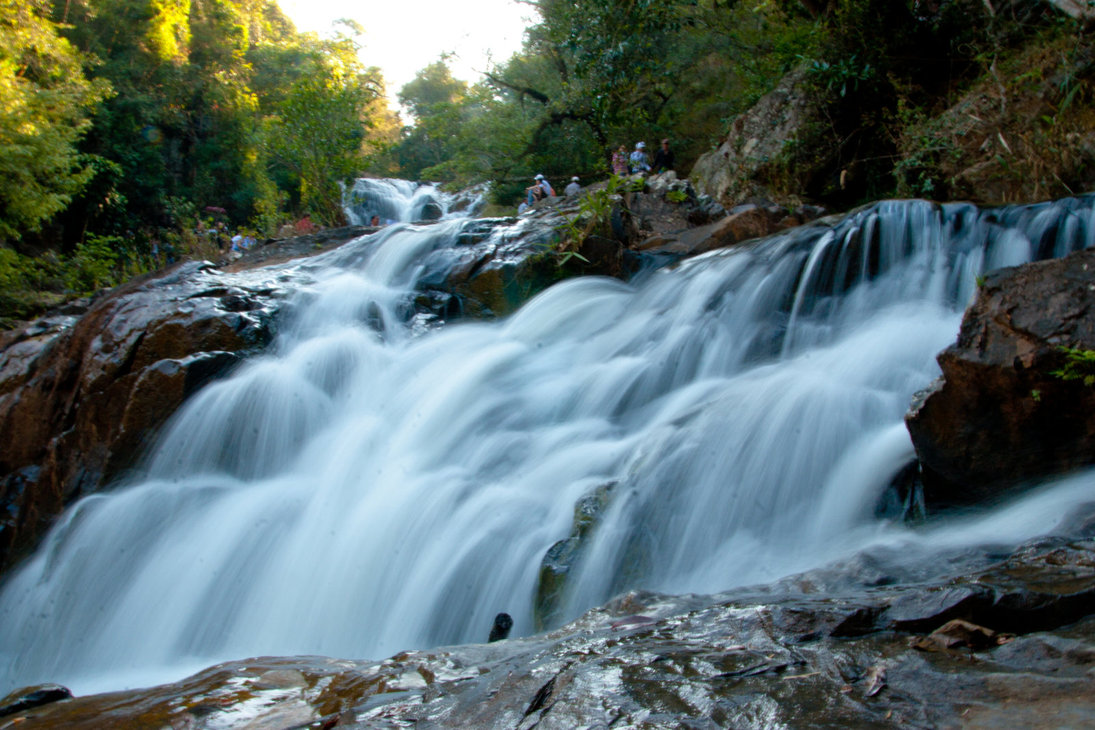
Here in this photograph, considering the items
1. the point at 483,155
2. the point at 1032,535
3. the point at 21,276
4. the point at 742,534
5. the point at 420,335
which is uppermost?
the point at 483,155

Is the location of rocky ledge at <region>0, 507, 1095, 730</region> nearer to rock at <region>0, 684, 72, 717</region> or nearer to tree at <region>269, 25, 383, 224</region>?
rock at <region>0, 684, 72, 717</region>

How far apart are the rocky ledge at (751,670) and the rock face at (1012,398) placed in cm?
67

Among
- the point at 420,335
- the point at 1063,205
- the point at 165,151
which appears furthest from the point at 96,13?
the point at 1063,205

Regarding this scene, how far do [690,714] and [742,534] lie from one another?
2.47 meters

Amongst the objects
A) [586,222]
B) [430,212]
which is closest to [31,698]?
[586,222]

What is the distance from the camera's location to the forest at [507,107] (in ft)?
33.3

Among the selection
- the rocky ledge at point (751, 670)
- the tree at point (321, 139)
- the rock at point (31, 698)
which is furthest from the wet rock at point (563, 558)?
the tree at point (321, 139)

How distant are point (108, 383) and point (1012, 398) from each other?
301 inches

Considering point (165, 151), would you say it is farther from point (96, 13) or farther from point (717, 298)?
point (717, 298)

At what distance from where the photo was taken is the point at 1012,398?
142 inches

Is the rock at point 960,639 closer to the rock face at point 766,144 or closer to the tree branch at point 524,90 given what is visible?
the rock face at point 766,144

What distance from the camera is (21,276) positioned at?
15.6m

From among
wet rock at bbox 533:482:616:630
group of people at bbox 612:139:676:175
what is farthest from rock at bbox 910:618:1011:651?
group of people at bbox 612:139:676:175

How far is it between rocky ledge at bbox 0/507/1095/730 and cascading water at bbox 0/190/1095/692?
99 cm
